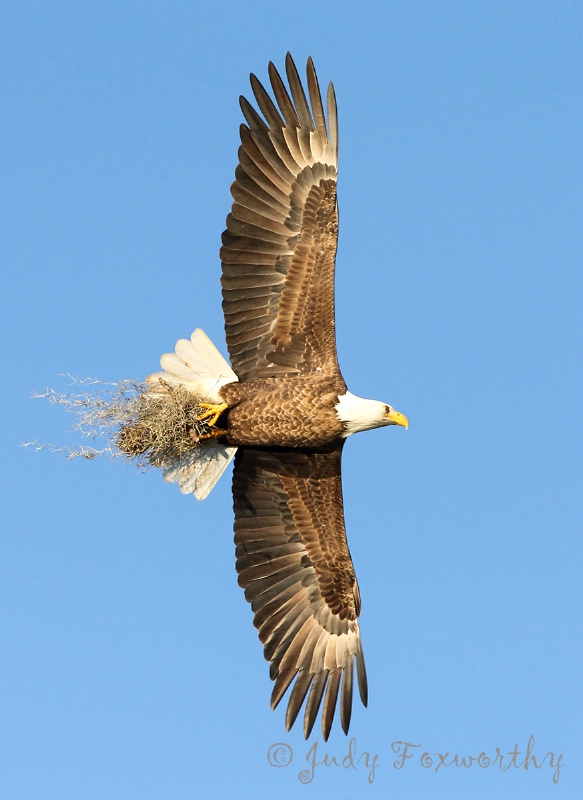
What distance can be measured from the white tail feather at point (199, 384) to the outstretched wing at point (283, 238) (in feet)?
0.79

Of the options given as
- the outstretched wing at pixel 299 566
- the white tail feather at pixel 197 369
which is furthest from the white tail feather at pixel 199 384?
the outstretched wing at pixel 299 566

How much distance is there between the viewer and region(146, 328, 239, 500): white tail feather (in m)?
10.7

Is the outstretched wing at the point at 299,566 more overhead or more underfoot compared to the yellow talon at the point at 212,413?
more underfoot

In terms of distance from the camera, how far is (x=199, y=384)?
1072cm

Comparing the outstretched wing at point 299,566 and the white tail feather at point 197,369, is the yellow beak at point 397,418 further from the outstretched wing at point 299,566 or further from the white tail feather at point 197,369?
the white tail feather at point 197,369

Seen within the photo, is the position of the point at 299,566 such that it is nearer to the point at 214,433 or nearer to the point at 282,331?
the point at 214,433

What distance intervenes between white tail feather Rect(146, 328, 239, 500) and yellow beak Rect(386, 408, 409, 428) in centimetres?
116

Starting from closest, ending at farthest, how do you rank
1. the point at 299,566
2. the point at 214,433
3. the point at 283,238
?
the point at 283,238 → the point at 214,433 → the point at 299,566

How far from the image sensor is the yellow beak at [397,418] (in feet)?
34.9

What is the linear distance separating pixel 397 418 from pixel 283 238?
5.04ft

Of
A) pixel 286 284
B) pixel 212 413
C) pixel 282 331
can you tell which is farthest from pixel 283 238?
A: pixel 212 413

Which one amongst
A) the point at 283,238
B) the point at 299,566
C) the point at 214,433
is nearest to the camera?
the point at 283,238

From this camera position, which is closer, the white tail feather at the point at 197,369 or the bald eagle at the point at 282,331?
the bald eagle at the point at 282,331

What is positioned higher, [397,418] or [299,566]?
[397,418]
